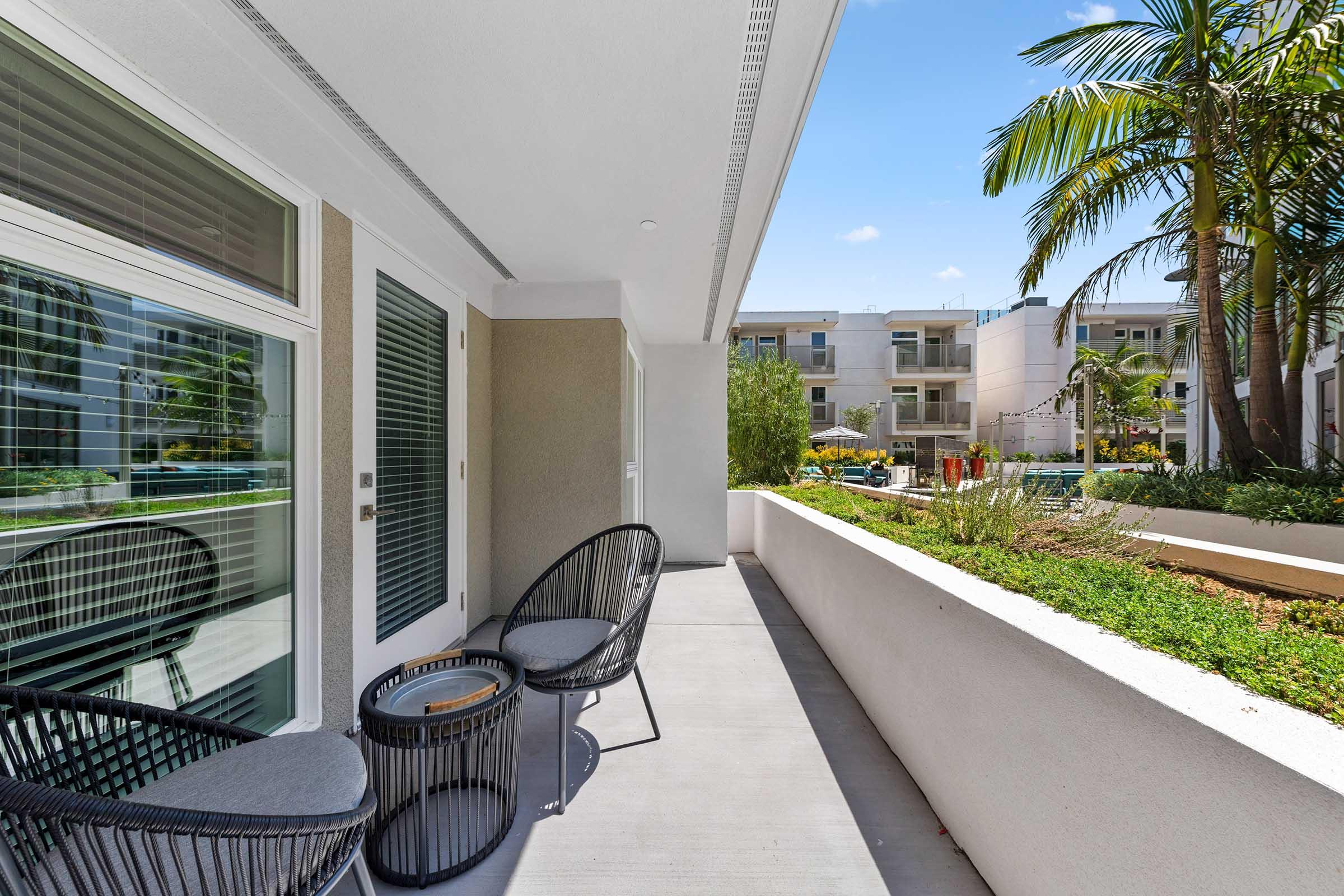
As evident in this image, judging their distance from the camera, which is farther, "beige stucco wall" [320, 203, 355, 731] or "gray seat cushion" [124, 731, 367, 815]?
"beige stucco wall" [320, 203, 355, 731]

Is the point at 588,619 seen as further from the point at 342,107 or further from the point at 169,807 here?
the point at 342,107

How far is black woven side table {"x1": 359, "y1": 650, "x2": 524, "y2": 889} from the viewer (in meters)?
1.62

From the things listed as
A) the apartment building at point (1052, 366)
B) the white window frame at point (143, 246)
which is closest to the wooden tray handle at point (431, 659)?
the white window frame at point (143, 246)

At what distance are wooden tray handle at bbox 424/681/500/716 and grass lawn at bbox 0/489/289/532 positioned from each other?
0.96 meters

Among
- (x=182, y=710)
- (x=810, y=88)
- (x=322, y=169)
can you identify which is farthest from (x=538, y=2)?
(x=182, y=710)

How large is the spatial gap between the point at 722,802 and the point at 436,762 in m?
0.99

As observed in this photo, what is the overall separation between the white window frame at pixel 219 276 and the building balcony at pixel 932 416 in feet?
62.3

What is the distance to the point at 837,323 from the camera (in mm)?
19922

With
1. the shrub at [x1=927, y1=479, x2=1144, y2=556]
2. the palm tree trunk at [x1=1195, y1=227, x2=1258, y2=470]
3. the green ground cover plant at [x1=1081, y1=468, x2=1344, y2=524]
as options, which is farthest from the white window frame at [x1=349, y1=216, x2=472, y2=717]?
the palm tree trunk at [x1=1195, y1=227, x2=1258, y2=470]

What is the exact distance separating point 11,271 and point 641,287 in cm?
328

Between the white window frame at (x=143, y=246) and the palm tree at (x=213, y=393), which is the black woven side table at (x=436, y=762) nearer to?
the palm tree at (x=213, y=393)

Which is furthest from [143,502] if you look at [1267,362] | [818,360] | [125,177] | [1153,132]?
[818,360]

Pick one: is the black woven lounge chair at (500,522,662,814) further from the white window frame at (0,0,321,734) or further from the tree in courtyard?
the tree in courtyard

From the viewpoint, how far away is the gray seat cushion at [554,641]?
2172 millimetres
